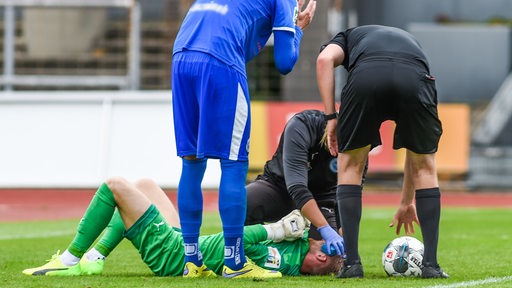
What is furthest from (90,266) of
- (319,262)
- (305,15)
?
(305,15)

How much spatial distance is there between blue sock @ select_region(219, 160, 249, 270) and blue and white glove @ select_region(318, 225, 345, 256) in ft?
1.80

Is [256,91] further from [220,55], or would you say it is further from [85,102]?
[220,55]

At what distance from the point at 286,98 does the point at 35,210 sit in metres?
9.32

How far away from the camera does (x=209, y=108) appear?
614 centimetres

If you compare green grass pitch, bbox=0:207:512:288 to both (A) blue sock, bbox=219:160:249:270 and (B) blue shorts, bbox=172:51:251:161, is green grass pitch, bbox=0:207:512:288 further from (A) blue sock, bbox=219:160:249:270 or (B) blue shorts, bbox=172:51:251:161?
(B) blue shorts, bbox=172:51:251:161

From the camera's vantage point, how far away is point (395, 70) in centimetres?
609

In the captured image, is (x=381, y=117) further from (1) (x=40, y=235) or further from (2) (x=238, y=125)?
(1) (x=40, y=235)

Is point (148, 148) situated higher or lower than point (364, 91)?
lower

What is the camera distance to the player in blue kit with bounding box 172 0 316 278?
6.15m

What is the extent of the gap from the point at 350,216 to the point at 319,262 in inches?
20.4

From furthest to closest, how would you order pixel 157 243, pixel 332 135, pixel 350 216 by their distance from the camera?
pixel 157 243 → pixel 332 135 → pixel 350 216

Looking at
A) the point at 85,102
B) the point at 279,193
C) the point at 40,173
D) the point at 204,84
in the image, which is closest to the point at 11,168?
the point at 40,173

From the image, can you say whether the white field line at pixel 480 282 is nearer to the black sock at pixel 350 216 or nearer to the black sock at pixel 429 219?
the black sock at pixel 429 219

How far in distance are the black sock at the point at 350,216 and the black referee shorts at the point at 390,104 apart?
0.27 metres
